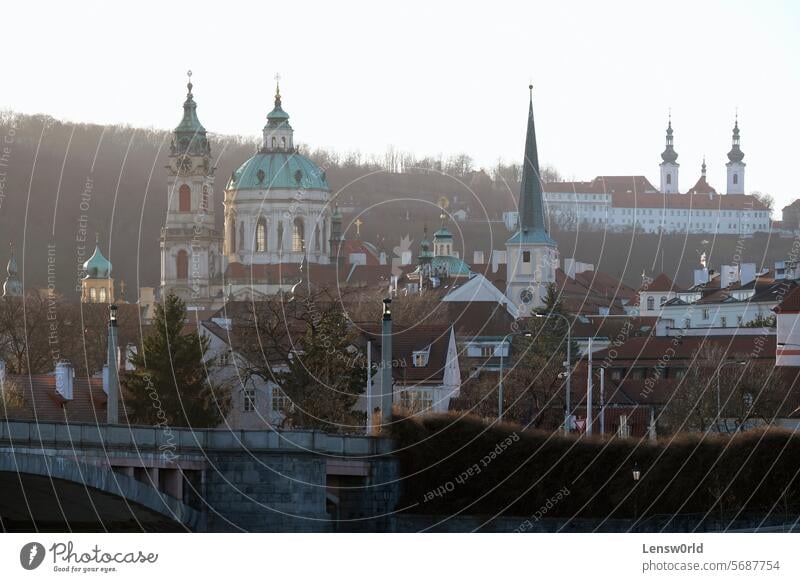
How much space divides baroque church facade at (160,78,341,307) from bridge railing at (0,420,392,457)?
99054 millimetres

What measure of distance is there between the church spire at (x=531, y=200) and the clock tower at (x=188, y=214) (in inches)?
798

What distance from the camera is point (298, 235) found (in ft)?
547

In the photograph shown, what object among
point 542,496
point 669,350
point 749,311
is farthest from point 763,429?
point 749,311

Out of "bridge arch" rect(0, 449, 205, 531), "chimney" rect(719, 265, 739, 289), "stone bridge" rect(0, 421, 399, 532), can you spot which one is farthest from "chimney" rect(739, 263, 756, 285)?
"bridge arch" rect(0, 449, 205, 531)

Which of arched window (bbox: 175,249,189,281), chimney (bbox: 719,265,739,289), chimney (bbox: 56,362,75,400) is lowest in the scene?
arched window (bbox: 175,249,189,281)

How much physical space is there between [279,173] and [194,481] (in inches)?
4871

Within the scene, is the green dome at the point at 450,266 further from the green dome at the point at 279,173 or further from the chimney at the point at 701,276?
the chimney at the point at 701,276

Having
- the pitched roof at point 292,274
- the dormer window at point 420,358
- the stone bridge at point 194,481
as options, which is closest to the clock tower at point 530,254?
the pitched roof at point 292,274

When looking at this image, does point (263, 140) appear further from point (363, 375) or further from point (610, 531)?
point (610, 531)

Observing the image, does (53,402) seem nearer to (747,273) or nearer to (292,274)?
(747,273)

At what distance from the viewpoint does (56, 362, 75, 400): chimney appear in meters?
56.7

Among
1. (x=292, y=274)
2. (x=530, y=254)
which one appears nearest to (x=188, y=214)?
(x=292, y=274)

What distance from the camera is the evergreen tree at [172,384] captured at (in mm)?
54125

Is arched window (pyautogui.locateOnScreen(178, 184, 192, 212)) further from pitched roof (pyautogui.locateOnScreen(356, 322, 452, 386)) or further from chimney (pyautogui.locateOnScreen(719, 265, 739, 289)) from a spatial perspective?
pitched roof (pyautogui.locateOnScreen(356, 322, 452, 386))
